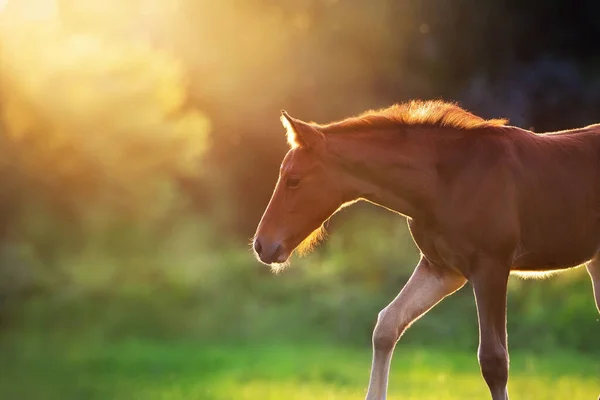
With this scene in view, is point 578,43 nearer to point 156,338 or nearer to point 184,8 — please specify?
point 184,8

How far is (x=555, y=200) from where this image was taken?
21.1 ft

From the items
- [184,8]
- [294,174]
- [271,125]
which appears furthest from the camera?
[184,8]

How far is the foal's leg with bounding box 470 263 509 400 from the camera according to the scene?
237 inches

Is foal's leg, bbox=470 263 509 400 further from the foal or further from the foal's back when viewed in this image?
the foal's back

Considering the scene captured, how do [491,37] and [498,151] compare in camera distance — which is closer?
[498,151]

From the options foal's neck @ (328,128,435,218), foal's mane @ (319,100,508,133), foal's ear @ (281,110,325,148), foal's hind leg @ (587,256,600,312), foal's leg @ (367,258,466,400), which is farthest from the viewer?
foal's hind leg @ (587,256,600,312)

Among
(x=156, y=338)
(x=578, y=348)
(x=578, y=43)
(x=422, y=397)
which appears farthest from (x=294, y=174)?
(x=578, y=43)

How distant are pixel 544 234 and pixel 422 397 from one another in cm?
231

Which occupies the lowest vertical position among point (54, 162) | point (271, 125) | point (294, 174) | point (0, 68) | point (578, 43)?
point (294, 174)

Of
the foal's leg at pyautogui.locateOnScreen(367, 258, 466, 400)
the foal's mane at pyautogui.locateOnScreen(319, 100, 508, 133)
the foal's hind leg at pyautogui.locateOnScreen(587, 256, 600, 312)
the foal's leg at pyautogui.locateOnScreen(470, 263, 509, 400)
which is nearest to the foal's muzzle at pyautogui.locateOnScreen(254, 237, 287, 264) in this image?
the foal's mane at pyautogui.locateOnScreen(319, 100, 508, 133)

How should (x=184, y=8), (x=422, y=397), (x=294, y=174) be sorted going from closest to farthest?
(x=294, y=174)
(x=422, y=397)
(x=184, y=8)

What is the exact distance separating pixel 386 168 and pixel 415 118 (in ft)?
1.51

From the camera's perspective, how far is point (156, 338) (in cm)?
1088

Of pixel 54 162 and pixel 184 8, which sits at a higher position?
pixel 184 8
